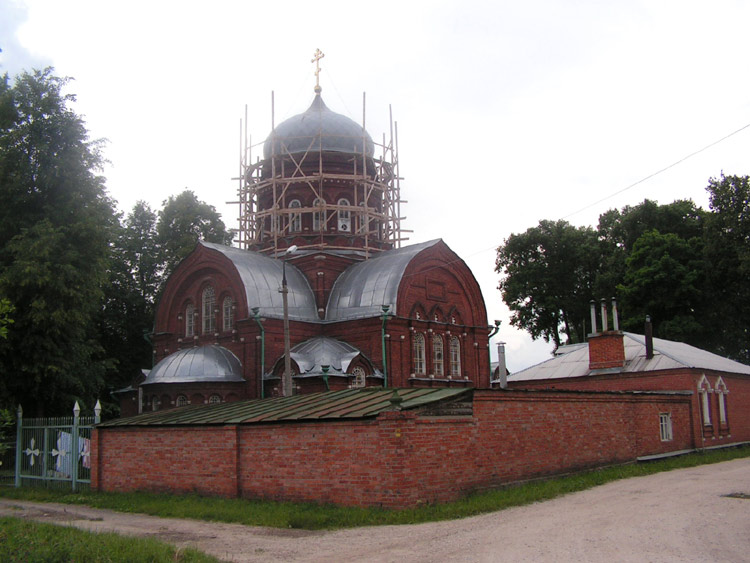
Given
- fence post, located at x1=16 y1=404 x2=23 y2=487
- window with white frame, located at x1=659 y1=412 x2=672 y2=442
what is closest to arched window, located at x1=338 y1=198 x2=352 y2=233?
window with white frame, located at x1=659 y1=412 x2=672 y2=442

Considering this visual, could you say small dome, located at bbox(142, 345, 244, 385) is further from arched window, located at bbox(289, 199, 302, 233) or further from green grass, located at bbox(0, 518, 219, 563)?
green grass, located at bbox(0, 518, 219, 563)

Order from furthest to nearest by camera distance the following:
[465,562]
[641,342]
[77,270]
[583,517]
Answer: [641,342]
[77,270]
[583,517]
[465,562]

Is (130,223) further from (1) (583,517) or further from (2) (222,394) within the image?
→ (1) (583,517)

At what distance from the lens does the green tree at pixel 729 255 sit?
112ft

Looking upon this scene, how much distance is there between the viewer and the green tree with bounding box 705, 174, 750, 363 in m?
34.1

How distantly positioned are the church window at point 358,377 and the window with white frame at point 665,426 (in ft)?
31.0

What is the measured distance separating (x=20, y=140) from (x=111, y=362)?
359 inches

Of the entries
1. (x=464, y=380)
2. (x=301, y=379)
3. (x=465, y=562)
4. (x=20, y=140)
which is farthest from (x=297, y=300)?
(x=465, y=562)

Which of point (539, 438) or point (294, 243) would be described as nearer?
point (539, 438)

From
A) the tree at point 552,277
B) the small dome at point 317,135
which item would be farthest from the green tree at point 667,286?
the small dome at point 317,135

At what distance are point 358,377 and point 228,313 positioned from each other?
220 inches

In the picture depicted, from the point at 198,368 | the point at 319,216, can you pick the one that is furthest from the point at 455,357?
the point at 198,368

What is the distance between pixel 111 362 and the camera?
1094 inches

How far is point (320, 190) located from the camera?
30578mm
